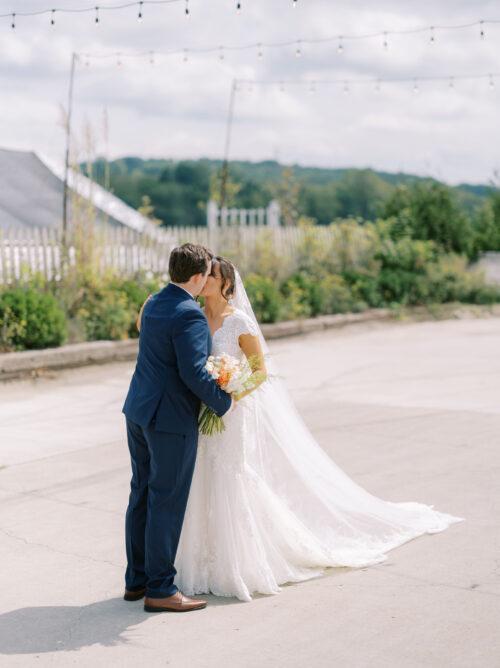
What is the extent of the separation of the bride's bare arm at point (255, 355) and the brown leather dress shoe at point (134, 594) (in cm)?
117

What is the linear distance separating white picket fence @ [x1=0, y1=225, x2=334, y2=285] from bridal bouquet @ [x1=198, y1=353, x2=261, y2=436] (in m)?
9.83

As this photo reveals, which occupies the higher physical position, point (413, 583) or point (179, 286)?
point (179, 286)

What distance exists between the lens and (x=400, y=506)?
662 centimetres

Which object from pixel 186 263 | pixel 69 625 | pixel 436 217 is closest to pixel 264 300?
pixel 436 217

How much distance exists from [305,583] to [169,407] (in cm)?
131

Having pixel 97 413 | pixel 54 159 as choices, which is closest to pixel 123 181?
pixel 54 159

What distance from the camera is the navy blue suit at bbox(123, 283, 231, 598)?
4.95 metres

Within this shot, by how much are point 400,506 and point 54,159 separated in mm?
13920

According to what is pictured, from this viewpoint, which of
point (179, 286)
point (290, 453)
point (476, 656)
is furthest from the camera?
point (290, 453)

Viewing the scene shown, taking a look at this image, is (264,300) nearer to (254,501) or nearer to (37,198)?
(37,198)

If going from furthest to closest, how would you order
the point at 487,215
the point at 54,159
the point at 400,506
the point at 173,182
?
the point at 173,182 < the point at 487,215 < the point at 54,159 < the point at 400,506

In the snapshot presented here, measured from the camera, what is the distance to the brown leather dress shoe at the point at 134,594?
528cm

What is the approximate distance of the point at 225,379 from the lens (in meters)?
5.10

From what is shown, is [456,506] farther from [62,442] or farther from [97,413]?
[97,413]
